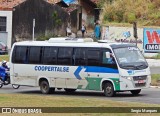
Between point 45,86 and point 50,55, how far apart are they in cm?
142

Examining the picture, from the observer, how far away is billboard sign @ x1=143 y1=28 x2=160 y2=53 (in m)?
50.7

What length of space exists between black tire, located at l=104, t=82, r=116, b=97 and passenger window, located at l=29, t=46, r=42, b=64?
3.90 m

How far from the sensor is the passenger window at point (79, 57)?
2673 centimetres

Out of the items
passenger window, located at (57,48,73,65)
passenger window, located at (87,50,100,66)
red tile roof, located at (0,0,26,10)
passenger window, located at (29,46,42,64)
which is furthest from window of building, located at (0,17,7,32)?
passenger window, located at (87,50,100,66)

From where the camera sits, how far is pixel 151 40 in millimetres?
50844

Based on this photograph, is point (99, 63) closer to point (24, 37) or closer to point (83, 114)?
point (83, 114)

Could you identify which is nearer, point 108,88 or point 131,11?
point 108,88

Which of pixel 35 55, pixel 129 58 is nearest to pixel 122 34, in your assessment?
pixel 35 55

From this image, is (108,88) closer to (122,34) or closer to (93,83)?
(93,83)

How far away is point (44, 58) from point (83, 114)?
11.9 m

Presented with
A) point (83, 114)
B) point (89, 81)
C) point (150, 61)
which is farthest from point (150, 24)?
point (83, 114)

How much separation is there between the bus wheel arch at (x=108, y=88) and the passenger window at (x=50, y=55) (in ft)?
9.51

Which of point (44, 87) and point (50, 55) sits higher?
point (50, 55)

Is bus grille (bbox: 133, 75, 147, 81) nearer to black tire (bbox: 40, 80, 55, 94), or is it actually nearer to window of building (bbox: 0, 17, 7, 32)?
black tire (bbox: 40, 80, 55, 94)
